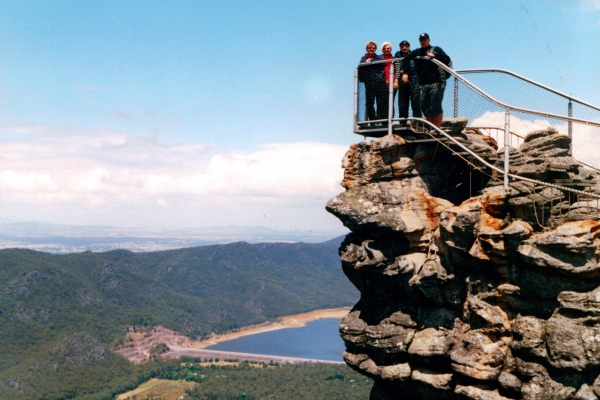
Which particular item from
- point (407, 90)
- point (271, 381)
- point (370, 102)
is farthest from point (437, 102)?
point (271, 381)

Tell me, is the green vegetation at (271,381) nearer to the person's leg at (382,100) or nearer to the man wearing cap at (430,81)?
the person's leg at (382,100)

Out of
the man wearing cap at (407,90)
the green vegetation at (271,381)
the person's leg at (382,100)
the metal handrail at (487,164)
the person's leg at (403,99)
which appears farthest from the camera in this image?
the green vegetation at (271,381)

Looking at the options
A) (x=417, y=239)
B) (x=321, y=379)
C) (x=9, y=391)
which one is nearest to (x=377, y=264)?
(x=417, y=239)

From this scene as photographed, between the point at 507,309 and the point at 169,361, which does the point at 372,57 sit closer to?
the point at 507,309

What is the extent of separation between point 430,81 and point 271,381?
154722 millimetres

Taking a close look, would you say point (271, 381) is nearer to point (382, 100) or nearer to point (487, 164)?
point (382, 100)

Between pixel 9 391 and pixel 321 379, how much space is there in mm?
78852

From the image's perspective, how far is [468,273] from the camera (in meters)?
13.9

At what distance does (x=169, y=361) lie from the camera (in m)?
194

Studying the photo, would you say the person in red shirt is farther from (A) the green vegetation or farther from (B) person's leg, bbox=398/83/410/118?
(A) the green vegetation

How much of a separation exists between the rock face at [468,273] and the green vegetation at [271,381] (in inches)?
4766

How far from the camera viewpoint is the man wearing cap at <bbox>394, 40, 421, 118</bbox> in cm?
1667

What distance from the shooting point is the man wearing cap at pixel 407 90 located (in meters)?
16.7

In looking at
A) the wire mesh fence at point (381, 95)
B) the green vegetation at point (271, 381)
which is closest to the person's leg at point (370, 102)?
the wire mesh fence at point (381, 95)
